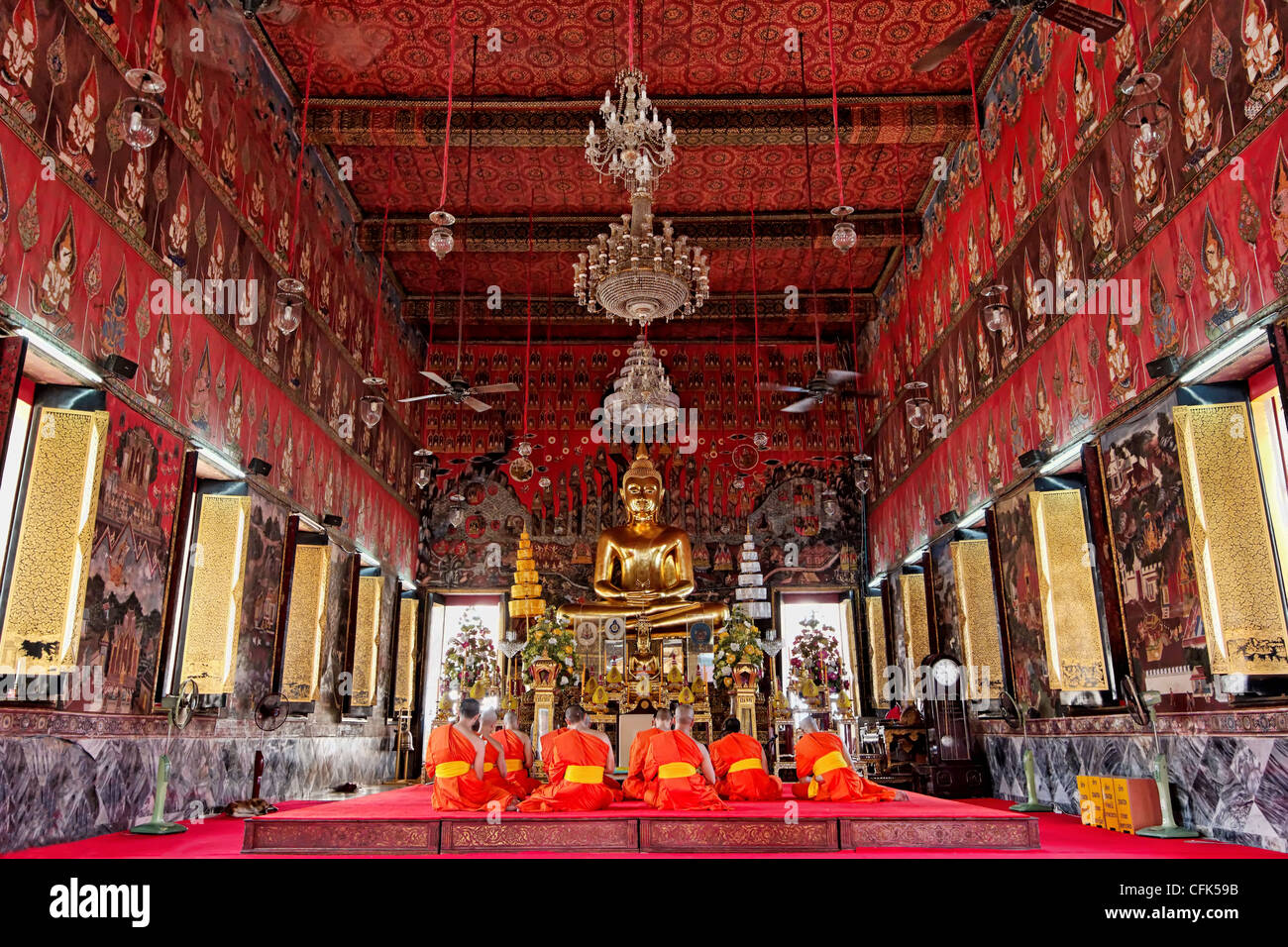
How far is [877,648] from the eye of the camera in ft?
44.0

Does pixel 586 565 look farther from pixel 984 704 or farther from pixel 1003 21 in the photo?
pixel 1003 21

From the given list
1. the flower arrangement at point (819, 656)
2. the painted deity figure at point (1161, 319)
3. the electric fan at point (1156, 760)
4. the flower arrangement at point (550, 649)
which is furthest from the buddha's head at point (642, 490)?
the painted deity figure at point (1161, 319)

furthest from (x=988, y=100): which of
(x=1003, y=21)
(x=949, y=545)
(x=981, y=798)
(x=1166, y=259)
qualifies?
Result: (x=981, y=798)

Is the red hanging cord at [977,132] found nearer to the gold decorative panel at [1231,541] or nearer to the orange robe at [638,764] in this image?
the gold decorative panel at [1231,541]

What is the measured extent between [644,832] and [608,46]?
283 inches

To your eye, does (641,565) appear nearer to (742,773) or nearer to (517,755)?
(517,755)

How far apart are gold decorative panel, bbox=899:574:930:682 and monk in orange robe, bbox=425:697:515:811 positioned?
23.0 feet

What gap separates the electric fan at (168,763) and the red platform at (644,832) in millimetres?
1191

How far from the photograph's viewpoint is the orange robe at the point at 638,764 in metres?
6.25

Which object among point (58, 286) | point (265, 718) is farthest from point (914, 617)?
point (58, 286)

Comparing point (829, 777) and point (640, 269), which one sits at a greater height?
point (640, 269)

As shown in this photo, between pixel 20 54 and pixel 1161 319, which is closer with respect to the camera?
pixel 20 54

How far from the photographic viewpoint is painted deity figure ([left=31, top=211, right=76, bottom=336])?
16.8 ft

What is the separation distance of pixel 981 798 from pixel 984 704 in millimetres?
908
